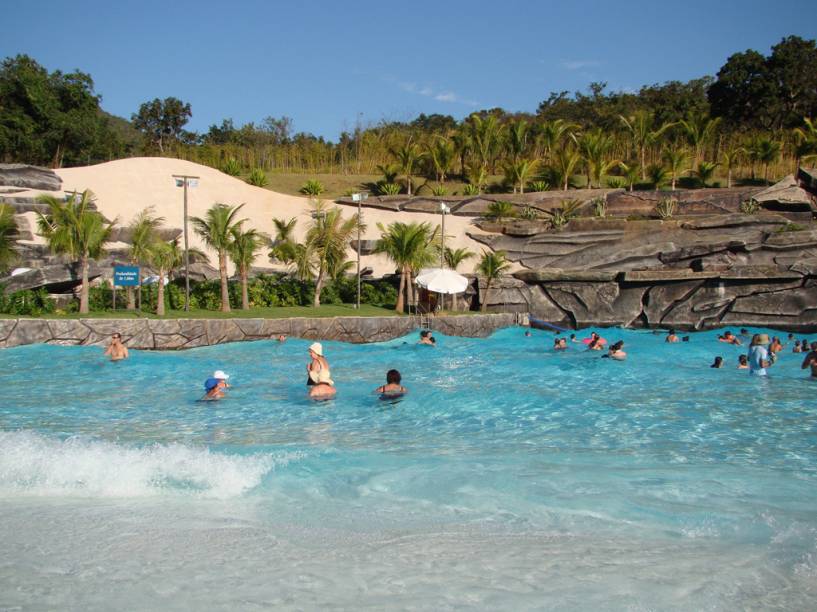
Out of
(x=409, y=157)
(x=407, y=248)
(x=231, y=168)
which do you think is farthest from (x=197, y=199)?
(x=407, y=248)

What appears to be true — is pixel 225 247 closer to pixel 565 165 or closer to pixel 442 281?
pixel 442 281

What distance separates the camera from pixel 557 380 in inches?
502

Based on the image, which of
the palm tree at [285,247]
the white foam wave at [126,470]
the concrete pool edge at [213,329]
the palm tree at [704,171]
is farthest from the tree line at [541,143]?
the white foam wave at [126,470]

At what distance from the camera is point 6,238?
17359 mm

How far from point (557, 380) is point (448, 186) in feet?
78.3

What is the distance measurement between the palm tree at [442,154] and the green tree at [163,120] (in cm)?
2827

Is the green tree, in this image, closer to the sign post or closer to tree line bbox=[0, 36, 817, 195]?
tree line bbox=[0, 36, 817, 195]

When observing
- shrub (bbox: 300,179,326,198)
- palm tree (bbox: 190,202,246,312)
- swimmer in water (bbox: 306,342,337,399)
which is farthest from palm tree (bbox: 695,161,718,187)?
swimmer in water (bbox: 306,342,337,399)

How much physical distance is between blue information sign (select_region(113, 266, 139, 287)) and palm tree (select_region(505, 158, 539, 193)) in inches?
790

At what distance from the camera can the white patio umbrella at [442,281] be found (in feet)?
62.6

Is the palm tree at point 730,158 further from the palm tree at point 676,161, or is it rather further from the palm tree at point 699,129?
the palm tree at point 676,161

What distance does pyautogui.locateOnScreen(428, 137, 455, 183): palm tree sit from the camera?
34.1 meters

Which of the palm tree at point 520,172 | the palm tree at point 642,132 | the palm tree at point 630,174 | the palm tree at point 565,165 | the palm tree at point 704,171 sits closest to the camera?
the palm tree at point 704,171

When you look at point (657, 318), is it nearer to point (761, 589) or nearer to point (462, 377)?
point (462, 377)
